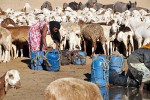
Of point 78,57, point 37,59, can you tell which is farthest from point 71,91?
point 78,57

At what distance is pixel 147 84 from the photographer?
13297mm

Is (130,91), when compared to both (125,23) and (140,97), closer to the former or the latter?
(140,97)

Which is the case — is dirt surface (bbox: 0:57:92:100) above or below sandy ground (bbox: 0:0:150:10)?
below

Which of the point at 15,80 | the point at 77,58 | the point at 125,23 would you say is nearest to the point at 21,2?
the point at 125,23

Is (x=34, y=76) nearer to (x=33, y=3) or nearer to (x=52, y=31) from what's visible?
(x=52, y=31)

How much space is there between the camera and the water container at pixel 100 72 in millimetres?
13719

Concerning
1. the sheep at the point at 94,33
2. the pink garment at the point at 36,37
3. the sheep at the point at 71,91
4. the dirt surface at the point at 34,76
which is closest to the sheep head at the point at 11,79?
the sheep at the point at 71,91

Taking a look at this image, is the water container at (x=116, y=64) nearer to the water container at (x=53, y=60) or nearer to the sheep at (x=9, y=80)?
the water container at (x=53, y=60)

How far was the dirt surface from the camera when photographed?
1245cm

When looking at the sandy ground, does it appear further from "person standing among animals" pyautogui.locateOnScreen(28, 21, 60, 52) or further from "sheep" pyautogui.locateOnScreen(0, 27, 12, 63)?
"person standing among animals" pyautogui.locateOnScreen(28, 21, 60, 52)

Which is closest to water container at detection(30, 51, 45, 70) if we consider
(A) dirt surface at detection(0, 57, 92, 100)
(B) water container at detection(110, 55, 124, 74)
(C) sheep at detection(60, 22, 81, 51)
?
(A) dirt surface at detection(0, 57, 92, 100)

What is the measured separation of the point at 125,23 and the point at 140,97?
11003 millimetres

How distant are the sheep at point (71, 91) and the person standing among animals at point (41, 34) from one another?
8562 millimetres

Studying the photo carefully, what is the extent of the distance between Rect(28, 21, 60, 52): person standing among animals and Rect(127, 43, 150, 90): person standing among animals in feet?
13.2
